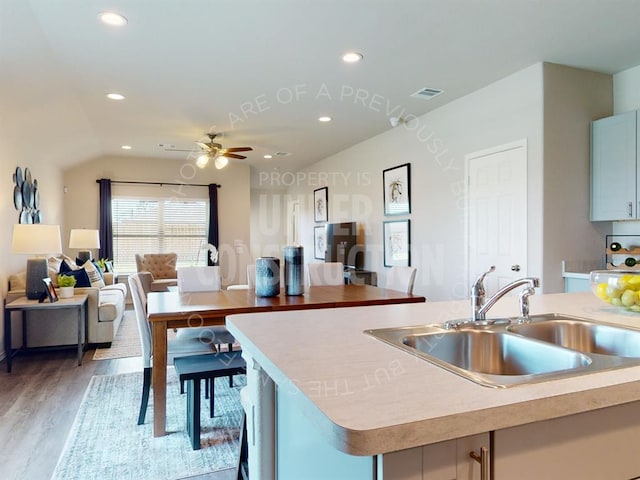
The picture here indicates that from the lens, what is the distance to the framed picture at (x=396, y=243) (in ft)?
16.8

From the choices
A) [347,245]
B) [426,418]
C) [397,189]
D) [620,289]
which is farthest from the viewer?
[347,245]

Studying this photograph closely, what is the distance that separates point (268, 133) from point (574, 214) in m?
3.79

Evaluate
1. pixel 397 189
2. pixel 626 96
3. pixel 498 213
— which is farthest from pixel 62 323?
pixel 626 96

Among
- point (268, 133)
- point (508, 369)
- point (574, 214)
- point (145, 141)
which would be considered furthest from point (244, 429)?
point (145, 141)

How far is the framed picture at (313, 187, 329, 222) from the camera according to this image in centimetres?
741

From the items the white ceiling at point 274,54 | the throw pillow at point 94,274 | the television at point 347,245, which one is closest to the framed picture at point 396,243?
the television at point 347,245

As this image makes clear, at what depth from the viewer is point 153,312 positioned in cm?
251

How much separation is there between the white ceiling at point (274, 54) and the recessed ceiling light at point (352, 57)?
6cm

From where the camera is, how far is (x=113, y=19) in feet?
8.87

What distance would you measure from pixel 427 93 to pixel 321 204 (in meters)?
3.75

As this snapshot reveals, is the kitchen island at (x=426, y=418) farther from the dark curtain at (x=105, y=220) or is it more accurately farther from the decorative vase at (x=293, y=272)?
the dark curtain at (x=105, y=220)

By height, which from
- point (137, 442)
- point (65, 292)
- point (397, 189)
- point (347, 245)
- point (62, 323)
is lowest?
point (137, 442)

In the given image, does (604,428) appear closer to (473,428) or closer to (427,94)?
(473,428)

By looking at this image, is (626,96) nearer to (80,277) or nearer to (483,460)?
(483,460)
